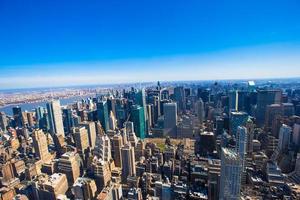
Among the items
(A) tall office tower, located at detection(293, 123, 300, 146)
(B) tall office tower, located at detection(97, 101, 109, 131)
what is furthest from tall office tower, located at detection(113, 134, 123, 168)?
(A) tall office tower, located at detection(293, 123, 300, 146)

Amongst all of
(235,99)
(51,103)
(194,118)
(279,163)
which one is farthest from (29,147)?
(235,99)

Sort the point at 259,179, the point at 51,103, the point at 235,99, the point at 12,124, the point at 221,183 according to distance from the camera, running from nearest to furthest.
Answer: the point at 221,183 → the point at 259,179 → the point at 51,103 → the point at 235,99 → the point at 12,124

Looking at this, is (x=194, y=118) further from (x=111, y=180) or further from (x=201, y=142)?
(x=111, y=180)

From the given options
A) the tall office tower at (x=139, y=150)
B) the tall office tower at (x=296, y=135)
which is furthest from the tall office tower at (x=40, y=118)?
the tall office tower at (x=296, y=135)

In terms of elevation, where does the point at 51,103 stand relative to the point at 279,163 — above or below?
above

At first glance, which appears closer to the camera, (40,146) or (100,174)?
(100,174)

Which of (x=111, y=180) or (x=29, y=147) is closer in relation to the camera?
(x=111, y=180)

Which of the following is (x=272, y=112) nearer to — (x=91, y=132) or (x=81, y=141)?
(x=91, y=132)

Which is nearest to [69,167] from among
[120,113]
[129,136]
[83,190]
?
[83,190]
